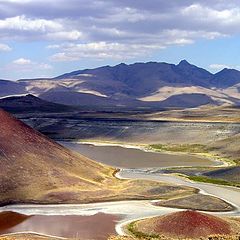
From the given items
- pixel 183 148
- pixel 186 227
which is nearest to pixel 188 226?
pixel 186 227

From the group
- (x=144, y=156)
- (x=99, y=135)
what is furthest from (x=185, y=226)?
(x=99, y=135)

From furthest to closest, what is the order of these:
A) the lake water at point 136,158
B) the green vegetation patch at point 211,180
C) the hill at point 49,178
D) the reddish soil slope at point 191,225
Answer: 1. the lake water at point 136,158
2. the green vegetation patch at point 211,180
3. the hill at point 49,178
4. the reddish soil slope at point 191,225

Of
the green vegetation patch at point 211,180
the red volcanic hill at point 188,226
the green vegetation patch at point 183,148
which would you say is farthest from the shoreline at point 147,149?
the red volcanic hill at point 188,226

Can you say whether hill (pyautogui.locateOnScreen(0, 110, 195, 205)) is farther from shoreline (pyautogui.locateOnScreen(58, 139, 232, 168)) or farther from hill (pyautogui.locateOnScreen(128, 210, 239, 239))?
shoreline (pyautogui.locateOnScreen(58, 139, 232, 168))

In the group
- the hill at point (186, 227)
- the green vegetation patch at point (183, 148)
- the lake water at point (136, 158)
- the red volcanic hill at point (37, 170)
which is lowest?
the green vegetation patch at point (183, 148)

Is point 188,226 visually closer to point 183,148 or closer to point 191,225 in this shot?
point 191,225

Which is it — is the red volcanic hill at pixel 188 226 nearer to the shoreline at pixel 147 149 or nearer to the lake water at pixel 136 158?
the lake water at pixel 136 158

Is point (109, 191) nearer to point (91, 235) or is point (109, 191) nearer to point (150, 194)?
point (150, 194)

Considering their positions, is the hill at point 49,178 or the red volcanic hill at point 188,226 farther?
the hill at point 49,178
